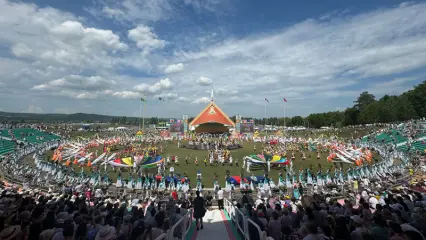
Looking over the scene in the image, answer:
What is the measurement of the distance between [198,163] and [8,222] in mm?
19190

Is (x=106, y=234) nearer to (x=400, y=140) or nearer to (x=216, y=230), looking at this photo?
(x=216, y=230)

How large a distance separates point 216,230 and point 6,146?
39229 mm

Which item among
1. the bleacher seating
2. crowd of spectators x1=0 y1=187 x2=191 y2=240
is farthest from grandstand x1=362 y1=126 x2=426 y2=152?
the bleacher seating

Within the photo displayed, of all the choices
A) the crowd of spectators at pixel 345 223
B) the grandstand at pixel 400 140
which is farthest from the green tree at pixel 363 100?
the crowd of spectators at pixel 345 223

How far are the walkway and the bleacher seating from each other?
109ft

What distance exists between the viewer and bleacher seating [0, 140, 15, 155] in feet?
100

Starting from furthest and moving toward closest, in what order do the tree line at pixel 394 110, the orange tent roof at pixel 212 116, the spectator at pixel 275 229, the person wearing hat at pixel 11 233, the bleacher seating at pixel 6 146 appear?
the orange tent roof at pixel 212 116 → the tree line at pixel 394 110 → the bleacher seating at pixel 6 146 → the spectator at pixel 275 229 → the person wearing hat at pixel 11 233

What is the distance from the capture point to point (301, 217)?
228 inches

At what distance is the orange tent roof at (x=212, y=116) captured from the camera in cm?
5678

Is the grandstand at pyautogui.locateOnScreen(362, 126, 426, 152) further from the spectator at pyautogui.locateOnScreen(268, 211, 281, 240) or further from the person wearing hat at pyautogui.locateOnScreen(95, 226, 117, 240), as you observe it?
the person wearing hat at pyautogui.locateOnScreen(95, 226, 117, 240)

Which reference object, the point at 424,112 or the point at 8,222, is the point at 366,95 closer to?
the point at 424,112

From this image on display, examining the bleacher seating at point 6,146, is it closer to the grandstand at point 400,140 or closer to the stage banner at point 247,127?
the stage banner at point 247,127

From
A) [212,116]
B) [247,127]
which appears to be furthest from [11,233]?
[212,116]

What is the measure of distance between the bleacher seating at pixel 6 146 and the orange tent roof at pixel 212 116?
33497 millimetres
